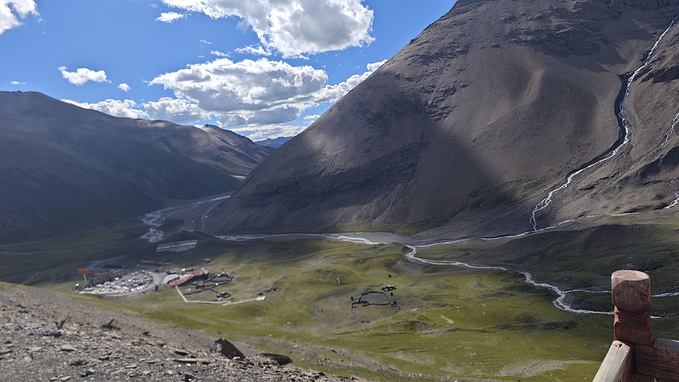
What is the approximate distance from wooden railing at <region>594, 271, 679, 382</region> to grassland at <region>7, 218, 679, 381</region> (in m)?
45.4

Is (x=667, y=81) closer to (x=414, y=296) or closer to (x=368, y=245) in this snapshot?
(x=368, y=245)

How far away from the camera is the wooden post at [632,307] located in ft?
26.3

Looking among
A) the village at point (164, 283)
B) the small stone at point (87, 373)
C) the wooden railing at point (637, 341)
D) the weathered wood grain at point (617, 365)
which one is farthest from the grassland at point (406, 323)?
the weathered wood grain at point (617, 365)

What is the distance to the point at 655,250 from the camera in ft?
330

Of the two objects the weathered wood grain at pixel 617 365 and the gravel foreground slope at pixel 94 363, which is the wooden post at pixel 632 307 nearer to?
the weathered wood grain at pixel 617 365

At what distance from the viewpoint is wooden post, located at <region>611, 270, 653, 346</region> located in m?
8.02

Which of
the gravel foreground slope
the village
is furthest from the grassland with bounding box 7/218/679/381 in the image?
the gravel foreground slope

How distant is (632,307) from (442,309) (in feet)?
294

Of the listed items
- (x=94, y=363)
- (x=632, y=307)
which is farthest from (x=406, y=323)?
(x=632, y=307)

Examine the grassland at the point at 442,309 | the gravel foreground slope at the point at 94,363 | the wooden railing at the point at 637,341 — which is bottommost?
the grassland at the point at 442,309

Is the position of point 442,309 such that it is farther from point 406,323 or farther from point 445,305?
point 406,323

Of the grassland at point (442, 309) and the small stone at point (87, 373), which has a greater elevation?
the small stone at point (87, 373)

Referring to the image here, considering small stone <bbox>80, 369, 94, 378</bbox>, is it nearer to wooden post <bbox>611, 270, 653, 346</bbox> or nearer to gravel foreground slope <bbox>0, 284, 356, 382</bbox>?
gravel foreground slope <bbox>0, 284, 356, 382</bbox>

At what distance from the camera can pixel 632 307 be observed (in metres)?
8.23
